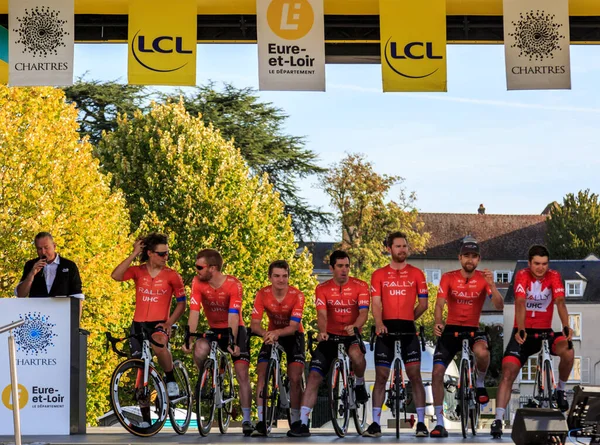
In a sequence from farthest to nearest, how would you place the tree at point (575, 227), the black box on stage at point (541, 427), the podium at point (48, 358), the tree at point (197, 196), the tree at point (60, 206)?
1. the tree at point (575, 227)
2. the tree at point (197, 196)
3. the tree at point (60, 206)
4. the podium at point (48, 358)
5. the black box on stage at point (541, 427)

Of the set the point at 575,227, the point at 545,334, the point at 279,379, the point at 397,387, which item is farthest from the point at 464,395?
the point at 575,227

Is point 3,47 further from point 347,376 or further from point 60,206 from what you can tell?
point 60,206

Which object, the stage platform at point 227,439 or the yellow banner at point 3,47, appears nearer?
the stage platform at point 227,439

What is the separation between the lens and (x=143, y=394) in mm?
13219

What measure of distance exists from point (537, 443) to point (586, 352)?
67859 millimetres

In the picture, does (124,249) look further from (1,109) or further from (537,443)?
Result: (537,443)

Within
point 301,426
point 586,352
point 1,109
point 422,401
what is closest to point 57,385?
point 301,426

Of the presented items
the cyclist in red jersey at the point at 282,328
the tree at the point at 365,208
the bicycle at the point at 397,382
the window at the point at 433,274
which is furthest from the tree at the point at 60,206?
the window at the point at 433,274

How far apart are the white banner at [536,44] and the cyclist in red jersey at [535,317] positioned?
9.55 ft

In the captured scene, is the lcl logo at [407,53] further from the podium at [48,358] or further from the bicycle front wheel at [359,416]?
the podium at [48,358]

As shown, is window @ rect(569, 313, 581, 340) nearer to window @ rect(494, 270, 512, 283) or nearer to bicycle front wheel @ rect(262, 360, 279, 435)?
window @ rect(494, 270, 512, 283)

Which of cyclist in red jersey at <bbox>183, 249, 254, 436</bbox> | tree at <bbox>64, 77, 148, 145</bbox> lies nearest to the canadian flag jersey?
cyclist in red jersey at <bbox>183, 249, 254, 436</bbox>

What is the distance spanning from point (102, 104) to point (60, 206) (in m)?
11.7

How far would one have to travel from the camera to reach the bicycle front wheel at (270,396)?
13680 millimetres
